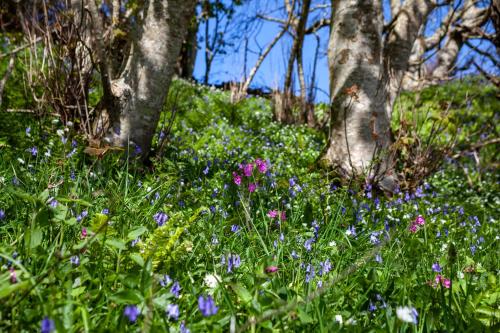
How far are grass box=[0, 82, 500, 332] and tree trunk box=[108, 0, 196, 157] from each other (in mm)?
382

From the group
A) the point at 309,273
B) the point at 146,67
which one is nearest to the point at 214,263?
the point at 309,273

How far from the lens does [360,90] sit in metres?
3.95

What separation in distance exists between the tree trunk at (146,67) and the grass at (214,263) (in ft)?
1.25

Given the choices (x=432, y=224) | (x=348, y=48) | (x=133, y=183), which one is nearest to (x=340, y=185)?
(x=432, y=224)

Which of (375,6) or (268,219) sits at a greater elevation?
(375,6)

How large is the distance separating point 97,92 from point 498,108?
8487 mm

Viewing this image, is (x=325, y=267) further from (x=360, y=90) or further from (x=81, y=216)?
(x=360, y=90)

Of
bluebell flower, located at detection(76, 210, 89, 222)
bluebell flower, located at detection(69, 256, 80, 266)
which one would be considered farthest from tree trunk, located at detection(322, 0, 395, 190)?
bluebell flower, located at detection(69, 256, 80, 266)

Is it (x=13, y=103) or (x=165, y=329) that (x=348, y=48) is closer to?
(x=165, y=329)

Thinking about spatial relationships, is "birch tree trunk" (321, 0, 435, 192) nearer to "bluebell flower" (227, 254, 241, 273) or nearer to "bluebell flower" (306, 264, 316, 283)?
"bluebell flower" (306, 264, 316, 283)

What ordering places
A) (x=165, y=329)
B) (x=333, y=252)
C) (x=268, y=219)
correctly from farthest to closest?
(x=268, y=219) < (x=333, y=252) < (x=165, y=329)

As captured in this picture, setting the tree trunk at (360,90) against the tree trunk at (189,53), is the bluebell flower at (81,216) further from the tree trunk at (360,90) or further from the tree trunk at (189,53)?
the tree trunk at (189,53)

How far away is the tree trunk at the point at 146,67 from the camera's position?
3375 mm

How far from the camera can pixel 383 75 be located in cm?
400
